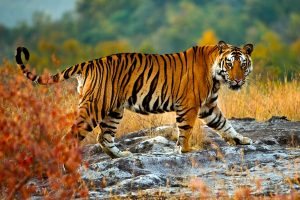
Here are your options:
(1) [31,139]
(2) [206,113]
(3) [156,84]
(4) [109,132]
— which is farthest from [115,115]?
(1) [31,139]

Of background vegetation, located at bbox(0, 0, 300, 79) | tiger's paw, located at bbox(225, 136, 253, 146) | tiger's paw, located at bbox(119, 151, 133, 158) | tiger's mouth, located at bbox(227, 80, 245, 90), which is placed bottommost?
tiger's paw, located at bbox(119, 151, 133, 158)

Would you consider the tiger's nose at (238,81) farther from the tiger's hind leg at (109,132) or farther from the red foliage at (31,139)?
the red foliage at (31,139)

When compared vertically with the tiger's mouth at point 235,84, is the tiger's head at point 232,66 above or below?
above

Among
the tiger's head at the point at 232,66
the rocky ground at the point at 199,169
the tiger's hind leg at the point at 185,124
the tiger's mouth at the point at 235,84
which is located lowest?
the rocky ground at the point at 199,169

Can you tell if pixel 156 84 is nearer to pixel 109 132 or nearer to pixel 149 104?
pixel 149 104

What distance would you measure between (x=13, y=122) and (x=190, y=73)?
12.9ft

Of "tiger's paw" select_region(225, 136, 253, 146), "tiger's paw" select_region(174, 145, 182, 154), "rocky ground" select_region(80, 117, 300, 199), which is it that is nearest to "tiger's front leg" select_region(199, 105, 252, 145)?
"tiger's paw" select_region(225, 136, 253, 146)

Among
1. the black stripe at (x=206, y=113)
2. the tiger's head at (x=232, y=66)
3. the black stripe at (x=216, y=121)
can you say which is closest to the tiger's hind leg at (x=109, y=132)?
the black stripe at (x=206, y=113)

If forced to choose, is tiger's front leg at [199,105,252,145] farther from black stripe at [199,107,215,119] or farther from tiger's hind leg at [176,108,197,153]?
tiger's hind leg at [176,108,197,153]

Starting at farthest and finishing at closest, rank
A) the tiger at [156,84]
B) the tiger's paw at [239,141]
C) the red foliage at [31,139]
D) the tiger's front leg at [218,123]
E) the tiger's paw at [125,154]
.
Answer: the tiger's front leg at [218,123] < the tiger's paw at [239,141] < the tiger's paw at [125,154] < the tiger at [156,84] < the red foliage at [31,139]

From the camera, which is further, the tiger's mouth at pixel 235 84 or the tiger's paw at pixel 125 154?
the tiger's paw at pixel 125 154

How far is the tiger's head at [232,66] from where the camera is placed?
11102 mm

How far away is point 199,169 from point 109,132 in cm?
171

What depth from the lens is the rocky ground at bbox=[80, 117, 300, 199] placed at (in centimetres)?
903
